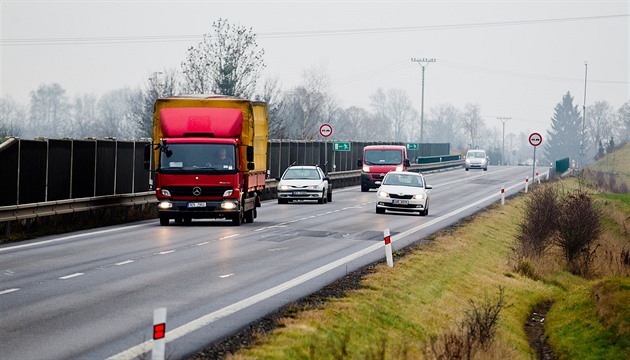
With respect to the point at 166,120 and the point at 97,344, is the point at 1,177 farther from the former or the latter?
the point at 97,344

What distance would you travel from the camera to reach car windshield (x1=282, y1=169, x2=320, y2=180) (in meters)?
48.8

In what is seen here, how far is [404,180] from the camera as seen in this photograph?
140 ft

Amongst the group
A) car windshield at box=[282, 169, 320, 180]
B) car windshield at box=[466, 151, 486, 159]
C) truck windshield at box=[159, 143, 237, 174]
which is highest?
truck windshield at box=[159, 143, 237, 174]

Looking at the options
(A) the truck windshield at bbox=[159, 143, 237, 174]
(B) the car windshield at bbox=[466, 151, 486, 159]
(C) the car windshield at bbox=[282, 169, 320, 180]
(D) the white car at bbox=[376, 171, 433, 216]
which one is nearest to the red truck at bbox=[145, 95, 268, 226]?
(A) the truck windshield at bbox=[159, 143, 237, 174]

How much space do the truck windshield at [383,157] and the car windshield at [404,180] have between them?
18.2 m

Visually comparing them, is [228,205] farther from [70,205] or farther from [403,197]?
[403,197]

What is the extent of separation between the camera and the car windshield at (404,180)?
42531 mm

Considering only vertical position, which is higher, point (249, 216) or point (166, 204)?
point (166, 204)

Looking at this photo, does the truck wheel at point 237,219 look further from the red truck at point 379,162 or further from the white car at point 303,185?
the red truck at point 379,162

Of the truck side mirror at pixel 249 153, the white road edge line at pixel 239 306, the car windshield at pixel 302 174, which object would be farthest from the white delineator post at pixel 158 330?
the car windshield at pixel 302 174

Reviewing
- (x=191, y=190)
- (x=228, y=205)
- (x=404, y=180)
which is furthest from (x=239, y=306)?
(x=404, y=180)

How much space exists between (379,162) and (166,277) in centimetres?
4279

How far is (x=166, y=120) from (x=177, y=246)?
750 cm

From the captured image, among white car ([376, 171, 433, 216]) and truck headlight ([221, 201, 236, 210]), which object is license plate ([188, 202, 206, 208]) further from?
white car ([376, 171, 433, 216])
